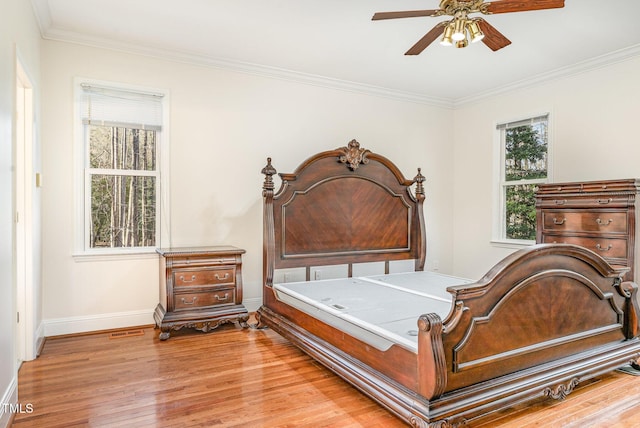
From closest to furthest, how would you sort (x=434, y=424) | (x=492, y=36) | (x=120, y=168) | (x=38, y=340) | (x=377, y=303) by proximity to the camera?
(x=434, y=424) → (x=492, y=36) → (x=377, y=303) → (x=38, y=340) → (x=120, y=168)

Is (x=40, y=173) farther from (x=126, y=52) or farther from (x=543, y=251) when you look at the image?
(x=543, y=251)

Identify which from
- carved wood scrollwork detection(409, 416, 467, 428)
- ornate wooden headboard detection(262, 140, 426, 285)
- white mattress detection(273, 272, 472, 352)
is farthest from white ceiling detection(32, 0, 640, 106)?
carved wood scrollwork detection(409, 416, 467, 428)

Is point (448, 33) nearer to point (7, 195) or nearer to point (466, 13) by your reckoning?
point (466, 13)

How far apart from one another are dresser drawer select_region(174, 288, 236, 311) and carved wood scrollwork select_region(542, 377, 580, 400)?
2.61 metres

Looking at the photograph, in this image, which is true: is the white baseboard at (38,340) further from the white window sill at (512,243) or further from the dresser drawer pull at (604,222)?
the white window sill at (512,243)

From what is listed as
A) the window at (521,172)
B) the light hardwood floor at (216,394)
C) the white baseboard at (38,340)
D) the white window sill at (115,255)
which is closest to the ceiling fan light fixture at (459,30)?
the light hardwood floor at (216,394)

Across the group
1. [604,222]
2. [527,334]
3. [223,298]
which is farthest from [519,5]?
[223,298]

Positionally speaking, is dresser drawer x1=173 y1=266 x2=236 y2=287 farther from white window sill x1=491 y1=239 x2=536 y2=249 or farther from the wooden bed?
white window sill x1=491 y1=239 x2=536 y2=249

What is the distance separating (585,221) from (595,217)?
0.10 meters

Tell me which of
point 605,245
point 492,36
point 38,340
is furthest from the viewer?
point 605,245

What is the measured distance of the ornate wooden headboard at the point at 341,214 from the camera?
381 cm

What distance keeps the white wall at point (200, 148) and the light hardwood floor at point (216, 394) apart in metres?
0.58

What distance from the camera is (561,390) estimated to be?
2244 millimetres

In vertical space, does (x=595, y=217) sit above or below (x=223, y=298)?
above
